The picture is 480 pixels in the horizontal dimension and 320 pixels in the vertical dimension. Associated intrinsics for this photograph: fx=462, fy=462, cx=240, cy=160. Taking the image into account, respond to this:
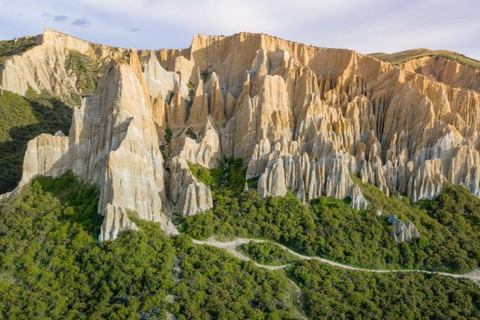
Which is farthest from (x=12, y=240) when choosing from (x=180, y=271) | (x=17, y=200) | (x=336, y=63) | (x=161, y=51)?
(x=336, y=63)

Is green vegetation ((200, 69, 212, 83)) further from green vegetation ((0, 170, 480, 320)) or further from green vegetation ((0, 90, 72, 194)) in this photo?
green vegetation ((0, 170, 480, 320))

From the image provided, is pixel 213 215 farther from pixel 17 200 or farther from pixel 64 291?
pixel 17 200

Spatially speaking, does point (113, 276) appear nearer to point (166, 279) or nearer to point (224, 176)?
point (166, 279)

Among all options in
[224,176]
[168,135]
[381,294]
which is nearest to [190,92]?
[168,135]

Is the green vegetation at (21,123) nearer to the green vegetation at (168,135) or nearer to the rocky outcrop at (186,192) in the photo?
the green vegetation at (168,135)

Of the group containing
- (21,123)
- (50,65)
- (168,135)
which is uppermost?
(50,65)

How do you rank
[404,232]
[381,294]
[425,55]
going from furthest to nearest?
[425,55]
[404,232]
[381,294]
